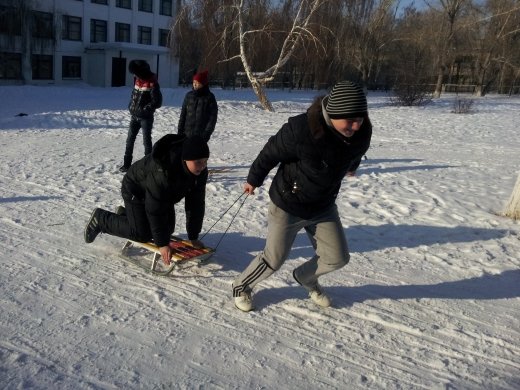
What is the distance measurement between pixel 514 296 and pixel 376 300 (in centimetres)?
125

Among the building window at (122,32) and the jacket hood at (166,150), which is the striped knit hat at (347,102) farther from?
the building window at (122,32)

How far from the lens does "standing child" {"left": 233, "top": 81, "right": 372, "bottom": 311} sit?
2.94 m

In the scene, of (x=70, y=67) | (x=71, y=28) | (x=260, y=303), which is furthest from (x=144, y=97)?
(x=71, y=28)

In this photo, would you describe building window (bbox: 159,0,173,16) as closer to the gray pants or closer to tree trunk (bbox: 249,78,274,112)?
tree trunk (bbox: 249,78,274,112)

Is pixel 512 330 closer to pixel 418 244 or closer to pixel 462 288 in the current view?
pixel 462 288

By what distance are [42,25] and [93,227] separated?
34727mm

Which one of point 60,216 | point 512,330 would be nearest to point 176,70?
point 60,216

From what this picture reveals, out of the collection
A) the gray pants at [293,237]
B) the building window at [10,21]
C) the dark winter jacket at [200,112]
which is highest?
the building window at [10,21]

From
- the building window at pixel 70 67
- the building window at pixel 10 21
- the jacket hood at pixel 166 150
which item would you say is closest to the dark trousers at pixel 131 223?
the jacket hood at pixel 166 150

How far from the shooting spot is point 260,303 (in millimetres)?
3758

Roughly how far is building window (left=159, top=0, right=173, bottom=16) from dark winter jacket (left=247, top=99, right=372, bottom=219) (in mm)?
44606

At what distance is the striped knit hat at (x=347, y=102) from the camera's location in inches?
112

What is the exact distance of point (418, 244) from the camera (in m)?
5.20

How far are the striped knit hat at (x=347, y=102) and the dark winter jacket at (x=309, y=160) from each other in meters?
0.12
